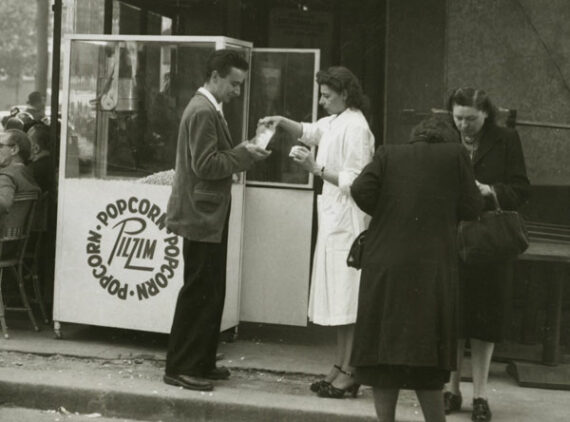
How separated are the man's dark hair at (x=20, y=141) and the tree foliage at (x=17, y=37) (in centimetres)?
3808

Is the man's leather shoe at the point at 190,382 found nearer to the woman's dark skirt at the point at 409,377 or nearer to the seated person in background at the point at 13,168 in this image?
Result: the woman's dark skirt at the point at 409,377

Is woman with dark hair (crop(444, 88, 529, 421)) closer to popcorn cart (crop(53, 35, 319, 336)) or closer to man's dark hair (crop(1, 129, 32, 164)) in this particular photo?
popcorn cart (crop(53, 35, 319, 336))

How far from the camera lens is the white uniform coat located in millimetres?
5746

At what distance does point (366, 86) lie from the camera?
28.5 ft

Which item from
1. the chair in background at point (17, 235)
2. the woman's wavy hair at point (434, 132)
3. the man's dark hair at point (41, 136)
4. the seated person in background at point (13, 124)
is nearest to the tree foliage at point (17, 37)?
the seated person in background at point (13, 124)

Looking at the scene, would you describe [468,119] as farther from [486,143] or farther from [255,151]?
[255,151]

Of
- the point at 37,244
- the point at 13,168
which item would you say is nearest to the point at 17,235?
the point at 37,244

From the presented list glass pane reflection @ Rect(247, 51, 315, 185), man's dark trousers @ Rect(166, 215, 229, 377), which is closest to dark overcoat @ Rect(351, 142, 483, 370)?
man's dark trousers @ Rect(166, 215, 229, 377)

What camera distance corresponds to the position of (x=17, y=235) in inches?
275

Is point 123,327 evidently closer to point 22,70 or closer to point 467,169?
point 467,169

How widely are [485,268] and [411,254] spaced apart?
1.12m

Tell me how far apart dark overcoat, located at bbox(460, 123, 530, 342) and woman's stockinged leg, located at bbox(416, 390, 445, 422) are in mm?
916

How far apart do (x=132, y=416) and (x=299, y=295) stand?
1.62 m

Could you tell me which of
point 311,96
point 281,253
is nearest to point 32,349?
point 281,253
